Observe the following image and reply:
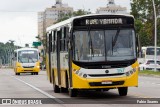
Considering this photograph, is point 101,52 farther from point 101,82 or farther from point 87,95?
point 87,95

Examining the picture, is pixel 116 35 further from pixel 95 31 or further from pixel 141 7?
pixel 141 7

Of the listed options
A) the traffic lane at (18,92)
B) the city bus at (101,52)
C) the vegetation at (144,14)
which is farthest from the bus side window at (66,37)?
the vegetation at (144,14)

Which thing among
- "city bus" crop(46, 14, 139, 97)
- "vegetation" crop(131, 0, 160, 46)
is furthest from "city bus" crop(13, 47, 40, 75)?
"city bus" crop(46, 14, 139, 97)

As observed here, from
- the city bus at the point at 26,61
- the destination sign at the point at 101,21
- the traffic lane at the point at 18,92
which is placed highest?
the destination sign at the point at 101,21

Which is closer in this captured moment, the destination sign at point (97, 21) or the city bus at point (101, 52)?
the city bus at point (101, 52)

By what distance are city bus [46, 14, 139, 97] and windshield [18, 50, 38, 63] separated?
4007 centimetres

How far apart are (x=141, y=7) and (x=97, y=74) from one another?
74.7 m

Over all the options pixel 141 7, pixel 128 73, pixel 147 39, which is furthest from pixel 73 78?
pixel 147 39

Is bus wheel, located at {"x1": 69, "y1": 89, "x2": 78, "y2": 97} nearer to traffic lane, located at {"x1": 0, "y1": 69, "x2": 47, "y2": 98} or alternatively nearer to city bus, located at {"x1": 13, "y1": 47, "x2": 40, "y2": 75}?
traffic lane, located at {"x1": 0, "y1": 69, "x2": 47, "y2": 98}

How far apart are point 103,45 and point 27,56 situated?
135ft

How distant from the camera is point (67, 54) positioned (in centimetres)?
2152

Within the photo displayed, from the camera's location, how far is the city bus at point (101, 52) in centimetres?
2038

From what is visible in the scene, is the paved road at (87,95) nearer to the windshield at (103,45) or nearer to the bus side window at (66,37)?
the windshield at (103,45)

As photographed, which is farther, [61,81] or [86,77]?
[61,81]
